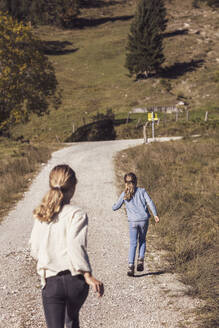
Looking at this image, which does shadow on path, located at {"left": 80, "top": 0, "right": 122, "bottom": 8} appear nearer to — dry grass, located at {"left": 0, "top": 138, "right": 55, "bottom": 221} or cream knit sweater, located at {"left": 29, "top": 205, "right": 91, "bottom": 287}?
dry grass, located at {"left": 0, "top": 138, "right": 55, "bottom": 221}

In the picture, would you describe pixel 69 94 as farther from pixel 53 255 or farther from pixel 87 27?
pixel 53 255

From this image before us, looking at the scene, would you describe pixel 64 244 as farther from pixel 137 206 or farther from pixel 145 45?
pixel 145 45

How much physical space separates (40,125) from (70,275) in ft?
141

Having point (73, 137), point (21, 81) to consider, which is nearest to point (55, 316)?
point (21, 81)

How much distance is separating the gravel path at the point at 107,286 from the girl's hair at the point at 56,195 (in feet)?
8.54

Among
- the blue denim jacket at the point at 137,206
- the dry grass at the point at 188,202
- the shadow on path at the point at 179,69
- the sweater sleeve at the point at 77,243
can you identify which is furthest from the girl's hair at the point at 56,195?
the shadow on path at the point at 179,69

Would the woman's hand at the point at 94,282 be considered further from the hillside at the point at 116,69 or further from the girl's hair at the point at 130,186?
the hillside at the point at 116,69

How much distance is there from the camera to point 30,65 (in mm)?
26891

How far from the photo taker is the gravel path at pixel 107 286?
5.03 m

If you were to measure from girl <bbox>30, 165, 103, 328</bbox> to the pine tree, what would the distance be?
191ft

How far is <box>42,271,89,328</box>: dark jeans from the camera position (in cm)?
297

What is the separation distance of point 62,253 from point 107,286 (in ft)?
11.1

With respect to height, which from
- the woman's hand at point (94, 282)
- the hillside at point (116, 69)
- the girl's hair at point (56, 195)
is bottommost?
the hillside at point (116, 69)

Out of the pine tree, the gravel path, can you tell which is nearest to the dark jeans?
the gravel path
